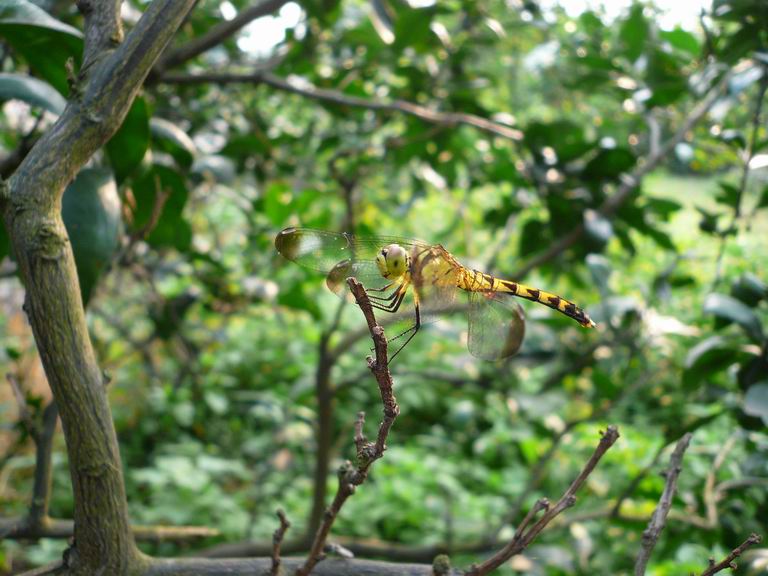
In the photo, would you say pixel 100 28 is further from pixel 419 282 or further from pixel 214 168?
pixel 214 168

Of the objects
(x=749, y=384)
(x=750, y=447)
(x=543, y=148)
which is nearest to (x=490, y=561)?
(x=749, y=384)

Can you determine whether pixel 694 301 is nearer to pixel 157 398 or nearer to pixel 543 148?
pixel 543 148

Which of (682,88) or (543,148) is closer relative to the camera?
(682,88)

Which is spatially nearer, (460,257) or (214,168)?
(214,168)

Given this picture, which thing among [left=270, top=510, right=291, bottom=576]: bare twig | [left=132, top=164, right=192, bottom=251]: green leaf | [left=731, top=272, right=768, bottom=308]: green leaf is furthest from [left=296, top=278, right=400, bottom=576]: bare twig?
[left=731, top=272, right=768, bottom=308]: green leaf

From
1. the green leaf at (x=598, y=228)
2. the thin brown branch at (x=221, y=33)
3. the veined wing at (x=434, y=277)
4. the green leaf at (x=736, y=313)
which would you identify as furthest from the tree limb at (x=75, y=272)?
the green leaf at (x=598, y=228)

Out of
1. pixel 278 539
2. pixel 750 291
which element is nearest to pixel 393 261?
pixel 278 539

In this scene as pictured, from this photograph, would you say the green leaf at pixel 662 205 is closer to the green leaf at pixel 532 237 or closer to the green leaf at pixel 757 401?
the green leaf at pixel 532 237
